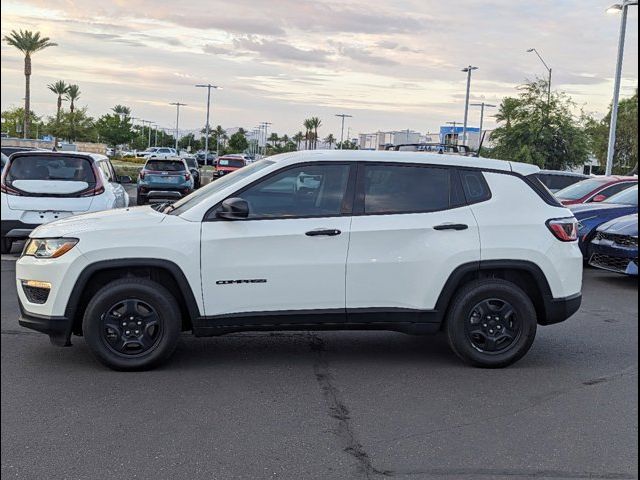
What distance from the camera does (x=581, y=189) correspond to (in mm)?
14312

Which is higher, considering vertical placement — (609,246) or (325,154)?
(325,154)

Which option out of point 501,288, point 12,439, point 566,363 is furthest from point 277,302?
point 566,363

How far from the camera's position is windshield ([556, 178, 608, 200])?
14.0 m

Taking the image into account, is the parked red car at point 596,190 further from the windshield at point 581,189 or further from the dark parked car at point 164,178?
the dark parked car at point 164,178

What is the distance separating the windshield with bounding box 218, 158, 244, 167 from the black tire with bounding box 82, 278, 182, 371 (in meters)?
26.9

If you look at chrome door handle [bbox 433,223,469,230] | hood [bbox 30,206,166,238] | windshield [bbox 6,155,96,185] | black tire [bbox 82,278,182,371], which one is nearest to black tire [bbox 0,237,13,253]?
windshield [bbox 6,155,96,185]

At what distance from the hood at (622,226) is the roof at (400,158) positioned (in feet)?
16.1

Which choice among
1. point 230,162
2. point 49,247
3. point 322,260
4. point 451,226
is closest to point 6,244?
point 49,247

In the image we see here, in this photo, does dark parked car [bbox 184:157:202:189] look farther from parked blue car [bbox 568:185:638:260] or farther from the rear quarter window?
the rear quarter window

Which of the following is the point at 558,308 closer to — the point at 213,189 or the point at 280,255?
the point at 280,255

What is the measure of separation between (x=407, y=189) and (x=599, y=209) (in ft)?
24.0

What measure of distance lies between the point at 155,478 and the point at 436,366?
298 centimetres

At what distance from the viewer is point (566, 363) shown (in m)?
6.65

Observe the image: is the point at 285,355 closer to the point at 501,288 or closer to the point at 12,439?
the point at 501,288
